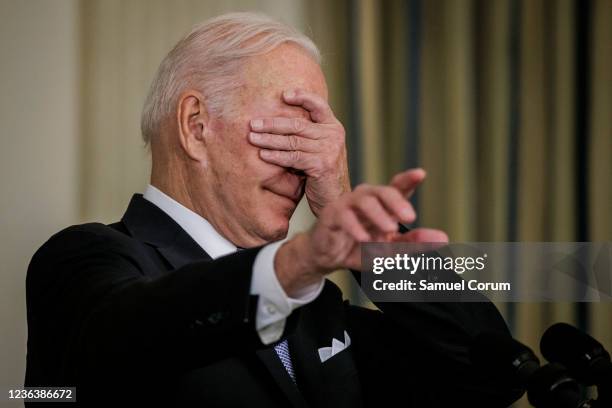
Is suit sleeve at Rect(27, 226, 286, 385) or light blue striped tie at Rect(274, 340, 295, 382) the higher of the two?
suit sleeve at Rect(27, 226, 286, 385)

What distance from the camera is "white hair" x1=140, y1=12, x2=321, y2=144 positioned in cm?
136

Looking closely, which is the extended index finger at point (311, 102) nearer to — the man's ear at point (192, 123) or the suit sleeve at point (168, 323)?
the man's ear at point (192, 123)

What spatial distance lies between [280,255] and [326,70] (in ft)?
5.14

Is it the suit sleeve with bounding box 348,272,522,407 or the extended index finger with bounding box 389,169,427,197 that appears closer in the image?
the extended index finger with bounding box 389,169,427,197

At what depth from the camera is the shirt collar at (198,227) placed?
1347 millimetres

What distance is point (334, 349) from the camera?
54.8 inches

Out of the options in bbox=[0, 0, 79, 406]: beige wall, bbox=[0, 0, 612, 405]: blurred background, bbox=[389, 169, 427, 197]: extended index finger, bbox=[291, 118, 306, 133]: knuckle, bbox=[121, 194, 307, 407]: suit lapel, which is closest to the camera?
bbox=[389, 169, 427, 197]: extended index finger

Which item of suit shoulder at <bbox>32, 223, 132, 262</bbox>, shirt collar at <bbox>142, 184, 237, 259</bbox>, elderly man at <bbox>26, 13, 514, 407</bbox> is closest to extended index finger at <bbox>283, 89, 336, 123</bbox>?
elderly man at <bbox>26, 13, 514, 407</bbox>

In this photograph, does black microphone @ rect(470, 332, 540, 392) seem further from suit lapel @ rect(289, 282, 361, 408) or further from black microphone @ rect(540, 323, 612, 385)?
suit lapel @ rect(289, 282, 361, 408)

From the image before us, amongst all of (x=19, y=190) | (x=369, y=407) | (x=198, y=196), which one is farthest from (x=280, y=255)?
(x=19, y=190)

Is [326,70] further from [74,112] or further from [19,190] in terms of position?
[19,190]

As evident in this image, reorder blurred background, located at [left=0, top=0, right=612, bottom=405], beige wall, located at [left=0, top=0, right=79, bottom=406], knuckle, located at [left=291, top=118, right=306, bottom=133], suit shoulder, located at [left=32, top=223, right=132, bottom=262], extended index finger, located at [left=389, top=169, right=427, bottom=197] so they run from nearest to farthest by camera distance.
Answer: extended index finger, located at [left=389, top=169, right=427, bottom=197], suit shoulder, located at [left=32, top=223, right=132, bottom=262], knuckle, located at [left=291, top=118, right=306, bottom=133], beige wall, located at [left=0, top=0, right=79, bottom=406], blurred background, located at [left=0, top=0, right=612, bottom=405]

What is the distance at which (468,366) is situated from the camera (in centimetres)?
138

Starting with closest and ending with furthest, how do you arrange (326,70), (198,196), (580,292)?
(580,292) → (198,196) → (326,70)
